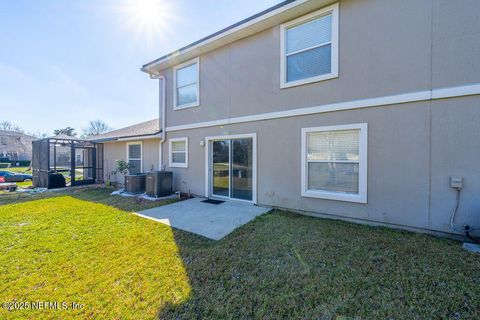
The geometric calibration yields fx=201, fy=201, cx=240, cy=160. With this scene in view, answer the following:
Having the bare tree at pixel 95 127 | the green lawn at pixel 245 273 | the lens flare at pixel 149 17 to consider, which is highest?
the bare tree at pixel 95 127

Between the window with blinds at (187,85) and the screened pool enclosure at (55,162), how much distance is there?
25.5ft

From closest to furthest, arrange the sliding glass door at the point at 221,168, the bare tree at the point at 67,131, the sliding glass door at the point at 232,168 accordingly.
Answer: the sliding glass door at the point at 232,168, the sliding glass door at the point at 221,168, the bare tree at the point at 67,131

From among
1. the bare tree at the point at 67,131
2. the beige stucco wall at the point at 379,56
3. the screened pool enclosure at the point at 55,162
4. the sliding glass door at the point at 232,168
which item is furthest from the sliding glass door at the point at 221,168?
the bare tree at the point at 67,131

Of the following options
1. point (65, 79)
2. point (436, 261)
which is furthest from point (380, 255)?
point (65, 79)

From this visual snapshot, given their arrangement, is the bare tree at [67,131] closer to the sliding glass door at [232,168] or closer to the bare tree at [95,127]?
the bare tree at [95,127]

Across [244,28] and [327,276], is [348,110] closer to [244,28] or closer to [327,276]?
[327,276]

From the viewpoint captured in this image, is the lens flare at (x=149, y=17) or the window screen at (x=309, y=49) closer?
the window screen at (x=309, y=49)

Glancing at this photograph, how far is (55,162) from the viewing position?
11.8 metres

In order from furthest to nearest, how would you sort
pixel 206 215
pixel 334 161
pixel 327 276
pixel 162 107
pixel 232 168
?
1. pixel 162 107
2. pixel 232 168
3. pixel 206 215
4. pixel 334 161
5. pixel 327 276

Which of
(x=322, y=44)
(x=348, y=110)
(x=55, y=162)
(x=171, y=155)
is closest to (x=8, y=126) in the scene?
(x=55, y=162)

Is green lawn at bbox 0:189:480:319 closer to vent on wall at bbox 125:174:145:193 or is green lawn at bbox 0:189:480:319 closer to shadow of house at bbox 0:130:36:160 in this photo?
vent on wall at bbox 125:174:145:193

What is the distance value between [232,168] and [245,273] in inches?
175

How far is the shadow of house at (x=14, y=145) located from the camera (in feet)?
107

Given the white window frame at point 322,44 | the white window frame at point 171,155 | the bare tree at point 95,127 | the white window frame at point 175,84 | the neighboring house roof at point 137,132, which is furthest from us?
the bare tree at point 95,127
